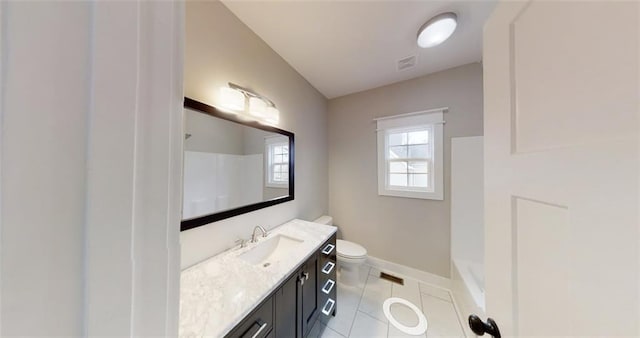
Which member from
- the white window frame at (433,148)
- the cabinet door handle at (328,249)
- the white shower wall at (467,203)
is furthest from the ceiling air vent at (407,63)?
the cabinet door handle at (328,249)

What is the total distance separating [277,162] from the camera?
1743mm

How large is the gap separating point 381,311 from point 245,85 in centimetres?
217

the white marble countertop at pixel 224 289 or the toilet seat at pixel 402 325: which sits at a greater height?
the white marble countertop at pixel 224 289

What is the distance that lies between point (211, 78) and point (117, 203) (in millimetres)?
1215

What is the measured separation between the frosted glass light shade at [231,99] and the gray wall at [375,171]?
1482mm

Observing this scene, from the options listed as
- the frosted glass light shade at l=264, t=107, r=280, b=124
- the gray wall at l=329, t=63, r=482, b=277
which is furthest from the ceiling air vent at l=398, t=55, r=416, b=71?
the frosted glass light shade at l=264, t=107, r=280, b=124

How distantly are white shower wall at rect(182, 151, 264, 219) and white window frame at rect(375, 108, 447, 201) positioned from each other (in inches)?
56.2

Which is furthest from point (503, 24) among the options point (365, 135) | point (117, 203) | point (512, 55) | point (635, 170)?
point (365, 135)

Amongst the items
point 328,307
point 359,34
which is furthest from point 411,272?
point 359,34

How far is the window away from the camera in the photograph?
1.66 meters

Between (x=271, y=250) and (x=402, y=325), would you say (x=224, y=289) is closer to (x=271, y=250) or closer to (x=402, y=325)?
(x=271, y=250)

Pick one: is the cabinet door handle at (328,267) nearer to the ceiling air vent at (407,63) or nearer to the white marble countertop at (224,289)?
the white marble countertop at (224,289)

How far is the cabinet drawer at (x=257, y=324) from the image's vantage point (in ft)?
2.46

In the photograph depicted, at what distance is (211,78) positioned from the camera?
120cm
